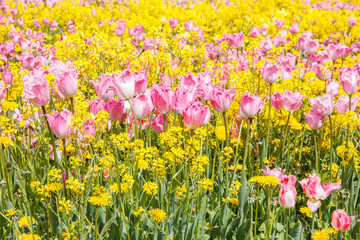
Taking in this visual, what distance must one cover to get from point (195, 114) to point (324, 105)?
85 cm

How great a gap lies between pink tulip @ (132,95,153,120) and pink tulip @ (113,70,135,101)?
0.32ft

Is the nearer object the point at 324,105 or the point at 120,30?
the point at 324,105

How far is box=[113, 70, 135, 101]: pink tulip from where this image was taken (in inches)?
78.5

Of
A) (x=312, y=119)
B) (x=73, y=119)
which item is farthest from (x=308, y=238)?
(x=73, y=119)

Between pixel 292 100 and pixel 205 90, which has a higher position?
pixel 205 90

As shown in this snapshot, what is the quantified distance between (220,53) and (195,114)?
7.90ft

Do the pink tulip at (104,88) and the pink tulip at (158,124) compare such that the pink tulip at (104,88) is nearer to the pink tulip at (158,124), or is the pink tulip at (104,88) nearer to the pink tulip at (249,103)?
the pink tulip at (158,124)

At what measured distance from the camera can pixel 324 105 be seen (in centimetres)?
239

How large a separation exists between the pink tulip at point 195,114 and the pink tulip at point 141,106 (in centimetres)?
23

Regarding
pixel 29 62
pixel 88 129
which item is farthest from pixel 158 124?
pixel 29 62

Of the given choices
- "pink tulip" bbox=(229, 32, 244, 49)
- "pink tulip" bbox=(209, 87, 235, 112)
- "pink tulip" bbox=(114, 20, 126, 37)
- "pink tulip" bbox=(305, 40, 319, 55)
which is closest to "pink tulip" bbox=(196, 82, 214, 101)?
"pink tulip" bbox=(209, 87, 235, 112)

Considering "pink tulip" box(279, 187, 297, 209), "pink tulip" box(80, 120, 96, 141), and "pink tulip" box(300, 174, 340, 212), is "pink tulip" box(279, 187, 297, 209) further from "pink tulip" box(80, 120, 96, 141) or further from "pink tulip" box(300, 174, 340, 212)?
"pink tulip" box(80, 120, 96, 141)

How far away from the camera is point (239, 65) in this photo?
3.78 m

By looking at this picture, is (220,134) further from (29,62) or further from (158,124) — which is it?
(29,62)
